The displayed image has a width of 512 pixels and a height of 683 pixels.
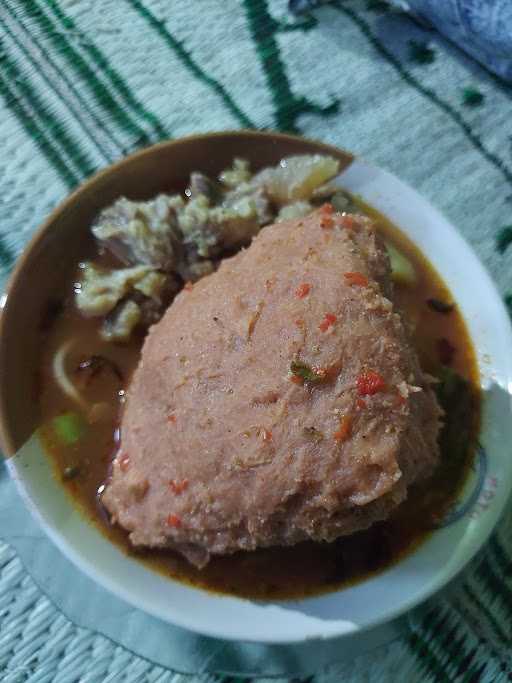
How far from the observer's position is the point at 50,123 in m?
2.65

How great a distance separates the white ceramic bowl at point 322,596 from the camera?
1.74 metres

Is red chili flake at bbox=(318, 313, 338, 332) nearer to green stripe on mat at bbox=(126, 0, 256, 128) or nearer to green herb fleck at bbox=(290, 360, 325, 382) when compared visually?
green herb fleck at bbox=(290, 360, 325, 382)

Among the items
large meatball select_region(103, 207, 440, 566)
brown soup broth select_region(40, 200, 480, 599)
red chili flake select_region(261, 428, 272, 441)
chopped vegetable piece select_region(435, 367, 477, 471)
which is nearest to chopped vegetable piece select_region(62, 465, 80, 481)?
brown soup broth select_region(40, 200, 480, 599)

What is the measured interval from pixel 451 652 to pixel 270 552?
2.20 ft

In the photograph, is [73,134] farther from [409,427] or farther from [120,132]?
[409,427]

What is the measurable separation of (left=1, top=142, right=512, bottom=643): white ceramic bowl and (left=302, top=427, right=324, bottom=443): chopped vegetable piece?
0.48m

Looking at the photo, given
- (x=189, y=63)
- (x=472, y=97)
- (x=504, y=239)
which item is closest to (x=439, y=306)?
(x=504, y=239)

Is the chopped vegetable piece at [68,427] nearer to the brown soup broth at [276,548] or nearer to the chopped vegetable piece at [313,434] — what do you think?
the brown soup broth at [276,548]

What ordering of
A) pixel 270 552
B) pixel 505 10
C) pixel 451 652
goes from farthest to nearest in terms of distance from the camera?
1. pixel 505 10
2. pixel 451 652
3. pixel 270 552

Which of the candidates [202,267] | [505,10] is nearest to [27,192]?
[202,267]

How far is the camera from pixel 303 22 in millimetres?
3027

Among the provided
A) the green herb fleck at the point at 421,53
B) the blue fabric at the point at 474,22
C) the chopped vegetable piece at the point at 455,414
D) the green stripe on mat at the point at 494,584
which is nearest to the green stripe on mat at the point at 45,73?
the blue fabric at the point at 474,22

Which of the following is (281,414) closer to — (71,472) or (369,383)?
(369,383)

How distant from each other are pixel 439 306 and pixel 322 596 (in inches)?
40.1
